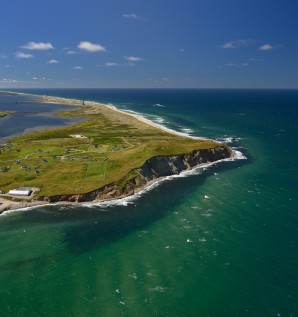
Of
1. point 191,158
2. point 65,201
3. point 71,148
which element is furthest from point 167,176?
point 71,148

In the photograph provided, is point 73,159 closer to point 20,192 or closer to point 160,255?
point 20,192

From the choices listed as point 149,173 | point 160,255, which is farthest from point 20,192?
point 160,255

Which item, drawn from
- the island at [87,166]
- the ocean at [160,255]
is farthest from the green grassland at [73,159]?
the ocean at [160,255]

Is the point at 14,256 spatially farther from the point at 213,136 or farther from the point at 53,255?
the point at 213,136

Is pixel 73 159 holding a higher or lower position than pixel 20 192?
higher

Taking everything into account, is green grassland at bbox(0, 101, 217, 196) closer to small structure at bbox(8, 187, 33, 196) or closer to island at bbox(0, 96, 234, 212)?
island at bbox(0, 96, 234, 212)
